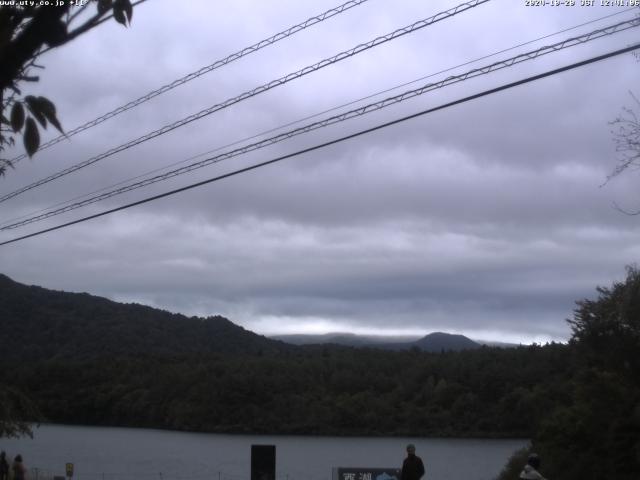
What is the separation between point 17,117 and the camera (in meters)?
3.89

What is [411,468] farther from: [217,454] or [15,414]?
[217,454]

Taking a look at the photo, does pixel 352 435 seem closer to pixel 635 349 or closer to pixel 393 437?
pixel 393 437

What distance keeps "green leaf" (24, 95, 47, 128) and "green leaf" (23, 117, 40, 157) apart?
1.4 inches

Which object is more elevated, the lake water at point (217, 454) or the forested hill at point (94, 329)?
the forested hill at point (94, 329)

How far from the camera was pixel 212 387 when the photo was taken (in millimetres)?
70750

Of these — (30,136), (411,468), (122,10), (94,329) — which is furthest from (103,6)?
(94,329)

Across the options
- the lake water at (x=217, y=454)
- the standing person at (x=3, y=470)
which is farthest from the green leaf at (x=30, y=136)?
the lake water at (x=217, y=454)

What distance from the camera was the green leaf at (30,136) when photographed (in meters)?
3.93

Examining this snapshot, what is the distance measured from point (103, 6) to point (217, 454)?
159 ft

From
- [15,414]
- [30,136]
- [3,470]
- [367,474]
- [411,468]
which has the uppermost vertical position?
[30,136]

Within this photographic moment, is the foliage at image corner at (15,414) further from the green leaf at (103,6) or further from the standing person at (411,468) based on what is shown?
the green leaf at (103,6)

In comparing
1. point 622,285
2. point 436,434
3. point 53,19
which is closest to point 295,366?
point 436,434

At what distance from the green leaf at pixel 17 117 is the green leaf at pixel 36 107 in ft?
0.13

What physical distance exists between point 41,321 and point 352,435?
89.6 ft
